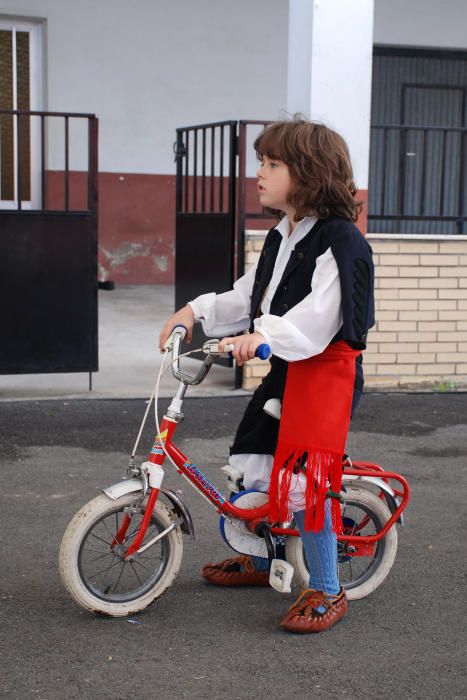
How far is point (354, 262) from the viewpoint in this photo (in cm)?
338

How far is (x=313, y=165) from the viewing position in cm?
340

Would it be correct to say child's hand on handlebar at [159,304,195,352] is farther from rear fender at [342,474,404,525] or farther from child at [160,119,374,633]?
rear fender at [342,474,404,525]

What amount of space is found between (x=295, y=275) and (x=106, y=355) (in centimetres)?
536

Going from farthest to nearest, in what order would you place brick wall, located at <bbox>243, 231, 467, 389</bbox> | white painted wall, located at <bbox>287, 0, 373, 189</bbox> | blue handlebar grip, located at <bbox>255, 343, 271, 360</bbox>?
brick wall, located at <bbox>243, 231, 467, 389</bbox> < white painted wall, located at <bbox>287, 0, 373, 189</bbox> < blue handlebar grip, located at <bbox>255, 343, 271, 360</bbox>

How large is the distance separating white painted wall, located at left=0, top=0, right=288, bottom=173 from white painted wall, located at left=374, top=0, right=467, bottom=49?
1.15 m

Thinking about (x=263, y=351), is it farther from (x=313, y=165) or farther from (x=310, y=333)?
(x=313, y=165)

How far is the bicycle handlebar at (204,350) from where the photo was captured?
10.4 ft

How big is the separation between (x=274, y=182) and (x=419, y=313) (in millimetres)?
4507

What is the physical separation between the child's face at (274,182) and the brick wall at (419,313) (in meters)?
4.08

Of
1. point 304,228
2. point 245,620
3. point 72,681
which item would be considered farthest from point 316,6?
point 72,681

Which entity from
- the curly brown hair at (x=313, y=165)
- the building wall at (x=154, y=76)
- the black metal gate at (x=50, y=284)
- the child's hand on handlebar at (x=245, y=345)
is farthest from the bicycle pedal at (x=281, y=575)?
the building wall at (x=154, y=76)

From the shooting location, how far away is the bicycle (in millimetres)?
3449

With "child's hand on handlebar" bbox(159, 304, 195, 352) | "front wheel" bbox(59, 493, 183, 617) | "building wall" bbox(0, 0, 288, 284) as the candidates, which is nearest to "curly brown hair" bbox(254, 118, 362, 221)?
"child's hand on handlebar" bbox(159, 304, 195, 352)

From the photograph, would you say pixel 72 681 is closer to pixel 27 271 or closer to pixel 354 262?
pixel 354 262
